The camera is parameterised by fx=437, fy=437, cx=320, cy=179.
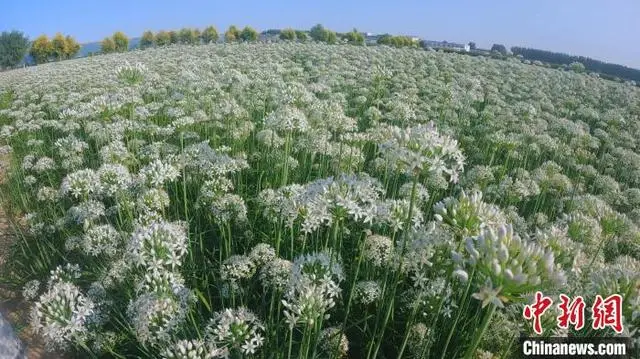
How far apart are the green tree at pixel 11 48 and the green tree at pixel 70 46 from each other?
585cm

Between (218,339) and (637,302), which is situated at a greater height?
(637,302)

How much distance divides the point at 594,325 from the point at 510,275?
161 centimetres

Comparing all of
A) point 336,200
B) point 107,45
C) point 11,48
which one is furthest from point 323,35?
point 336,200

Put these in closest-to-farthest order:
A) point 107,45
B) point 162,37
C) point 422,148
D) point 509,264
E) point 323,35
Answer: point 509,264 < point 422,148 < point 323,35 < point 107,45 < point 162,37

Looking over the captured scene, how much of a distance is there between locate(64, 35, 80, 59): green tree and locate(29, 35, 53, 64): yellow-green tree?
89.0 inches

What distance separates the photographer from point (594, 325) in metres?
3.27

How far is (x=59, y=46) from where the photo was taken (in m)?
68.9

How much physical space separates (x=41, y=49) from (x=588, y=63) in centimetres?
7717

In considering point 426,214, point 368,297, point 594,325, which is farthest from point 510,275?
point 426,214

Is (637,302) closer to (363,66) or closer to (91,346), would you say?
(91,346)

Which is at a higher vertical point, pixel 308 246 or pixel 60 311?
pixel 60 311

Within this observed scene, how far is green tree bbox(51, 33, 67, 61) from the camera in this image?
6869 cm

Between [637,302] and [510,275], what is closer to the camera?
[510,275]

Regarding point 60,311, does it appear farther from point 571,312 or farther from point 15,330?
point 571,312
